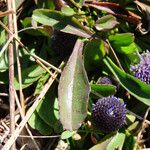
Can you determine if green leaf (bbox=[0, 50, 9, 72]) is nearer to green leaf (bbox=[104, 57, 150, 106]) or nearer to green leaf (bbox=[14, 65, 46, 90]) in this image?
green leaf (bbox=[14, 65, 46, 90])

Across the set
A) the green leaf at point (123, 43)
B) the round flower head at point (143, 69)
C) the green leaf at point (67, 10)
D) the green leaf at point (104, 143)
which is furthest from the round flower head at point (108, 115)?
the green leaf at point (67, 10)

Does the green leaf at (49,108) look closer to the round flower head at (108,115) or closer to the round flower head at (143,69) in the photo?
the round flower head at (108,115)

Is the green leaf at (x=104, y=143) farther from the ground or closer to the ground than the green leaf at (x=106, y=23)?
closer to the ground

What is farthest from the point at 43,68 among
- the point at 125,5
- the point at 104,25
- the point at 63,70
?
the point at 125,5

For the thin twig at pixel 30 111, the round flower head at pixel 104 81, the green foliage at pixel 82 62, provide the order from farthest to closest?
the round flower head at pixel 104 81, the green foliage at pixel 82 62, the thin twig at pixel 30 111

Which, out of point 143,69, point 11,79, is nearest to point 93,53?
point 143,69

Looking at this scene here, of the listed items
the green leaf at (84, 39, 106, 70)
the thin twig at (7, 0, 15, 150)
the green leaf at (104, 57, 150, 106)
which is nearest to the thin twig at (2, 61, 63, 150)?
the thin twig at (7, 0, 15, 150)

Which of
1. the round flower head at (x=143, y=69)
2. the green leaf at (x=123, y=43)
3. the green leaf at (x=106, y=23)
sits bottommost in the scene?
the round flower head at (x=143, y=69)
